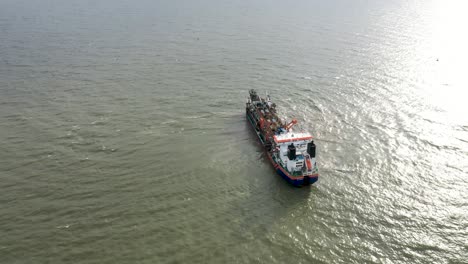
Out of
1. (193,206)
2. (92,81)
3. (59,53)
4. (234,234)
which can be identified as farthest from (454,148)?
(59,53)

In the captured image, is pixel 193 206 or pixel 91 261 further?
pixel 193 206

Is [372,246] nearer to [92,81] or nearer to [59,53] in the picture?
[92,81]

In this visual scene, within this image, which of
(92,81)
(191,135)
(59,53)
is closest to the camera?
(191,135)

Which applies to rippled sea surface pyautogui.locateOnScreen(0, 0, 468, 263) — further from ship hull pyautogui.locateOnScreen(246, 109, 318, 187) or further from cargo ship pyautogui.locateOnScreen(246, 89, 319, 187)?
cargo ship pyautogui.locateOnScreen(246, 89, 319, 187)

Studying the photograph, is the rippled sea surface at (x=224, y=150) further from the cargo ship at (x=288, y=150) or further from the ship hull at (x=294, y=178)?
the cargo ship at (x=288, y=150)

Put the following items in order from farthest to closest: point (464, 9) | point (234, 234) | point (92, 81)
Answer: point (464, 9), point (92, 81), point (234, 234)

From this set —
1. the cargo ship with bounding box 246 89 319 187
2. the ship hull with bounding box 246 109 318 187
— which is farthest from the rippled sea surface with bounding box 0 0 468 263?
the cargo ship with bounding box 246 89 319 187

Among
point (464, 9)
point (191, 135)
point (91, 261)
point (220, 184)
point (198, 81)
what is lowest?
point (91, 261)
